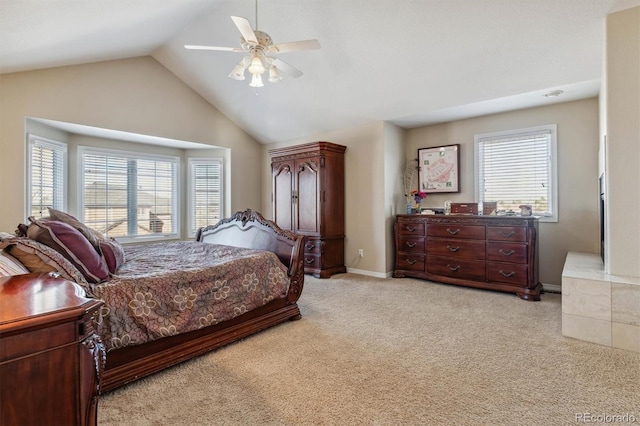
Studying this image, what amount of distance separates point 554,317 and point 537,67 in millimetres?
2564

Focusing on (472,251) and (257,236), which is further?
(472,251)

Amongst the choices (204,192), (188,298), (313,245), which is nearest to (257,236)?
(188,298)

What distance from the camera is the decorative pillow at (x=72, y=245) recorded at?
1.93m

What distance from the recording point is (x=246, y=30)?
2.48 metres

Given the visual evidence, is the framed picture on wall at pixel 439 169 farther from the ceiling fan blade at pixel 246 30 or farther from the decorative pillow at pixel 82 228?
the decorative pillow at pixel 82 228

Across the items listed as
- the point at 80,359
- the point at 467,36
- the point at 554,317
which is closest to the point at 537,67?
the point at 467,36

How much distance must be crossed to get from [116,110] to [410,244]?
4690 mm

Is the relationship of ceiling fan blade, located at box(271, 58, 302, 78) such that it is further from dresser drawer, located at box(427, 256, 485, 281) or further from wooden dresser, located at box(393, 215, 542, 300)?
dresser drawer, located at box(427, 256, 485, 281)

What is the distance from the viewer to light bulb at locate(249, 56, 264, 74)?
9.15 feet

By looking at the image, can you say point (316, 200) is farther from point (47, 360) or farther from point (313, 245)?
point (47, 360)

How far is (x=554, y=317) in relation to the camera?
312cm

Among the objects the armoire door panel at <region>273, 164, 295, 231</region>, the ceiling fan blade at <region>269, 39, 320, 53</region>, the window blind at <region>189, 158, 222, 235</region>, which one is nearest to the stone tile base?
the ceiling fan blade at <region>269, 39, 320, 53</region>

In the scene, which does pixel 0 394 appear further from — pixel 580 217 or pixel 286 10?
pixel 580 217

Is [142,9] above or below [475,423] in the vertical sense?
above
